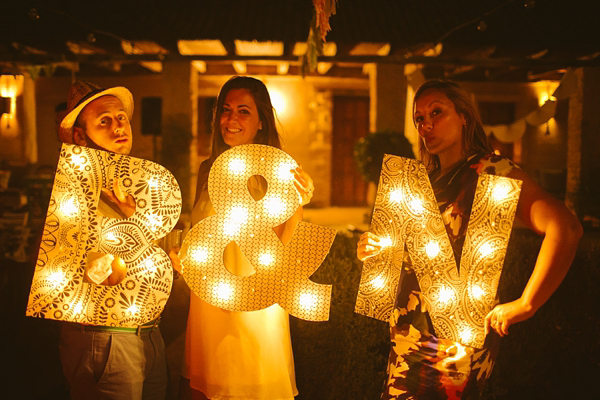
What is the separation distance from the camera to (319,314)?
194cm

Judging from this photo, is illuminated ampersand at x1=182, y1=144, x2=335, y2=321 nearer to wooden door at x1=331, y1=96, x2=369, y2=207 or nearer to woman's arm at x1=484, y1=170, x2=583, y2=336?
woman's arm at x1=484, y1=170, x2=583, y2=336

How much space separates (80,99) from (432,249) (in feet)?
5.48

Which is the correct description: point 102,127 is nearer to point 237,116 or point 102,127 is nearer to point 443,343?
point 237,116

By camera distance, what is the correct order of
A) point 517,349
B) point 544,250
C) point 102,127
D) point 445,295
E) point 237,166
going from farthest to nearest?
point 517,349 → point 102,127 → point 237,166 → point 445,295 → point 544,250

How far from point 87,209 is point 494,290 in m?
1.65

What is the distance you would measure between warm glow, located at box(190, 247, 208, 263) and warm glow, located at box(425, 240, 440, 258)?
3.02ft

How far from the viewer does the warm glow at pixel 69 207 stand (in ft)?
6.17

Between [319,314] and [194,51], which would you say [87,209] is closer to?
[319,314]

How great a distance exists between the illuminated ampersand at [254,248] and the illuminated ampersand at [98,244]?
0.54 ft

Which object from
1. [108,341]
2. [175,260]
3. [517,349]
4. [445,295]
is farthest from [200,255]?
[517,349]

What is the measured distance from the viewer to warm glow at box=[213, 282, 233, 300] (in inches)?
76.1

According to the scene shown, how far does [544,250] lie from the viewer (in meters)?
1.71

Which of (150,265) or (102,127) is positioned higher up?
(102,127)

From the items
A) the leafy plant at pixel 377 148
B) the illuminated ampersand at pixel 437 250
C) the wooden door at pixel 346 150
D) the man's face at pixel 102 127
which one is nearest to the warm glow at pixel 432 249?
the illuminated ampersand at pixel 437 250
